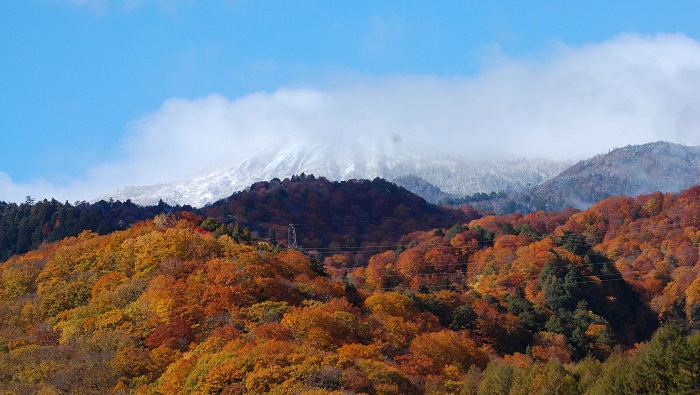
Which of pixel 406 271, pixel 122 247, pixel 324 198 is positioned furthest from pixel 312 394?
pixel 324 198

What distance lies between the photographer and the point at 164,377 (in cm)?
5497

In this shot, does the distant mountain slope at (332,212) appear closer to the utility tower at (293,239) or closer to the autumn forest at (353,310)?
the utility tower at (293,239)

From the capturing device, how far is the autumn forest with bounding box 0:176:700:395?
5203 cm

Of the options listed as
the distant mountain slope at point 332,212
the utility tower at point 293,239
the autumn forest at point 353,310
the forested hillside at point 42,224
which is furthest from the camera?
the distant mountain slope at point 332,212

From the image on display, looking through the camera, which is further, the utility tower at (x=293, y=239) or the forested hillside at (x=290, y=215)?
the forested hillside at (x=290, y=215)

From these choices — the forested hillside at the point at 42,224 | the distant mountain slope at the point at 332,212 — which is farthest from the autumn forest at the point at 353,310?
the distant mountain slope at the point at 332,212

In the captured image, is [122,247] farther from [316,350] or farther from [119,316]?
[316,350]

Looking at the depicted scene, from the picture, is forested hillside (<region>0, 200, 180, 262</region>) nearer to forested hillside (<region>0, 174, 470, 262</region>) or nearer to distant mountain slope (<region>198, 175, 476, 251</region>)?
forested hillside (<region>0, 174, 470, 262</region>)

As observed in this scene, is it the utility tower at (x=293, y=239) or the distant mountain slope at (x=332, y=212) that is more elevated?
the distant mountain slope at (x=332, y=212)

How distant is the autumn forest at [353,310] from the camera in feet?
171

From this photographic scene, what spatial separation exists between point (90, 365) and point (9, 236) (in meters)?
73.8

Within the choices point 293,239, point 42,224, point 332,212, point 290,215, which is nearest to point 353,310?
point 293,239

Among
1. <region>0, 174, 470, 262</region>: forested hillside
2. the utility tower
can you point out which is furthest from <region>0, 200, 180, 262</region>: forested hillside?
the utility tower

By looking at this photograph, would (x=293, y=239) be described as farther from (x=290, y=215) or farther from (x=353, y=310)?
(x=353, y=310)
